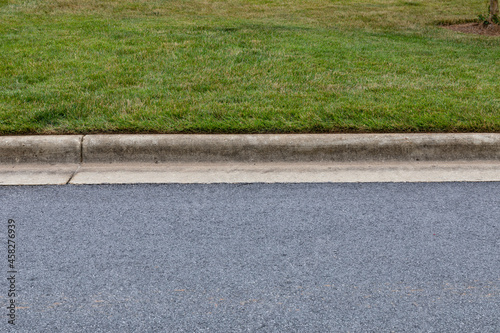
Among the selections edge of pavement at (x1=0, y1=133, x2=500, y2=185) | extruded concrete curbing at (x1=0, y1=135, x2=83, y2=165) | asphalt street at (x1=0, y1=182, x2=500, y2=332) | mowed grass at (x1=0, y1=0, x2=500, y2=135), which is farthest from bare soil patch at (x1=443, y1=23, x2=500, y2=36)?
extruded concrete curbing at (x1=0, y1=135, x2=83, y2=165)

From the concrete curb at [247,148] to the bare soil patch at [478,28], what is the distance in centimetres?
685

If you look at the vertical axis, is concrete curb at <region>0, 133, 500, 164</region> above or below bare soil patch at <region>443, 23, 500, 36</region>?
below

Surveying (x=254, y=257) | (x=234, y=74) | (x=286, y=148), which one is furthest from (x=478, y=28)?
(x=254, y=257)

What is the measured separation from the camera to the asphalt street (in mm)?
2498

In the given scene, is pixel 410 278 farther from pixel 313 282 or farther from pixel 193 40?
pixel 193 40

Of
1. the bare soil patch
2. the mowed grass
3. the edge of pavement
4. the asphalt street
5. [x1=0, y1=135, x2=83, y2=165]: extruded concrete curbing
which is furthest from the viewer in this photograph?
the bare soil patch

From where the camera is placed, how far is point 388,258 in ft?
9.74

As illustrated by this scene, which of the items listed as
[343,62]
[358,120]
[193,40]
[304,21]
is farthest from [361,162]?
[304,21]

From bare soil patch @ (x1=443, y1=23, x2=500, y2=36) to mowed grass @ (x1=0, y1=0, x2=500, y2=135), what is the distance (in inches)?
19.1

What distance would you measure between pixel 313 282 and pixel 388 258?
51 cm

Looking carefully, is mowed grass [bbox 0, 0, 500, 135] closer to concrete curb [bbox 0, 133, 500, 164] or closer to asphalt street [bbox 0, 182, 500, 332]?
concrete curb [bbox 0, 133, 500, 164]

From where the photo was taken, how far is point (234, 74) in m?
6.32

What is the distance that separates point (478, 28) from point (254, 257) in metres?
9.59

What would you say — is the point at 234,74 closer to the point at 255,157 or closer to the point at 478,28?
the point at 255,157
